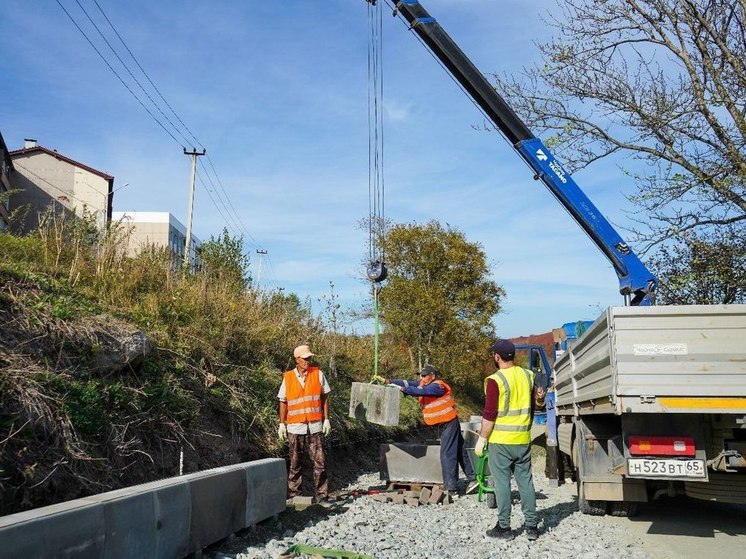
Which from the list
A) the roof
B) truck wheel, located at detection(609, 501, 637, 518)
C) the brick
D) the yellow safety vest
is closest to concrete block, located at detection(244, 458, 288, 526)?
the yellow safety vest

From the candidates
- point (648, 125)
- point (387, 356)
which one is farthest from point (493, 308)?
point (648, 125)

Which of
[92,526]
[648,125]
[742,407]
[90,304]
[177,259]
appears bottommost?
[92,526]

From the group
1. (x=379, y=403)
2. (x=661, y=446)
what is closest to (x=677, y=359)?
(x=661, y=446)

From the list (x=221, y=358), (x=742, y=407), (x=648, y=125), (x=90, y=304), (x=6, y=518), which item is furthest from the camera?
(x=648, y=125)

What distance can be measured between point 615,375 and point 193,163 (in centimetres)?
3395

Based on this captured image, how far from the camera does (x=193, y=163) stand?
37406 millimetres

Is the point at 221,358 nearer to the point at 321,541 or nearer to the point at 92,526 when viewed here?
the point at 321,541

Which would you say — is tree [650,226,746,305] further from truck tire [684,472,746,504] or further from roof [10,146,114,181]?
roof [10,146,114,181]

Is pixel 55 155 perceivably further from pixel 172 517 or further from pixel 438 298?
pixel 172 517

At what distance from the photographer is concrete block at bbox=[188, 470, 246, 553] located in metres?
5.46

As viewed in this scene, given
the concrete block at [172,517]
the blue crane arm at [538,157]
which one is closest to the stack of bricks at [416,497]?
the concrete block at [172,517]

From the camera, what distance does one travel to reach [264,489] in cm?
675

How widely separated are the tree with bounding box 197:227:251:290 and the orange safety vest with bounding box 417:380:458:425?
443 centimetres

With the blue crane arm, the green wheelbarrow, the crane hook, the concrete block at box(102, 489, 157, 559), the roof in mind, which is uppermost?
the roof
